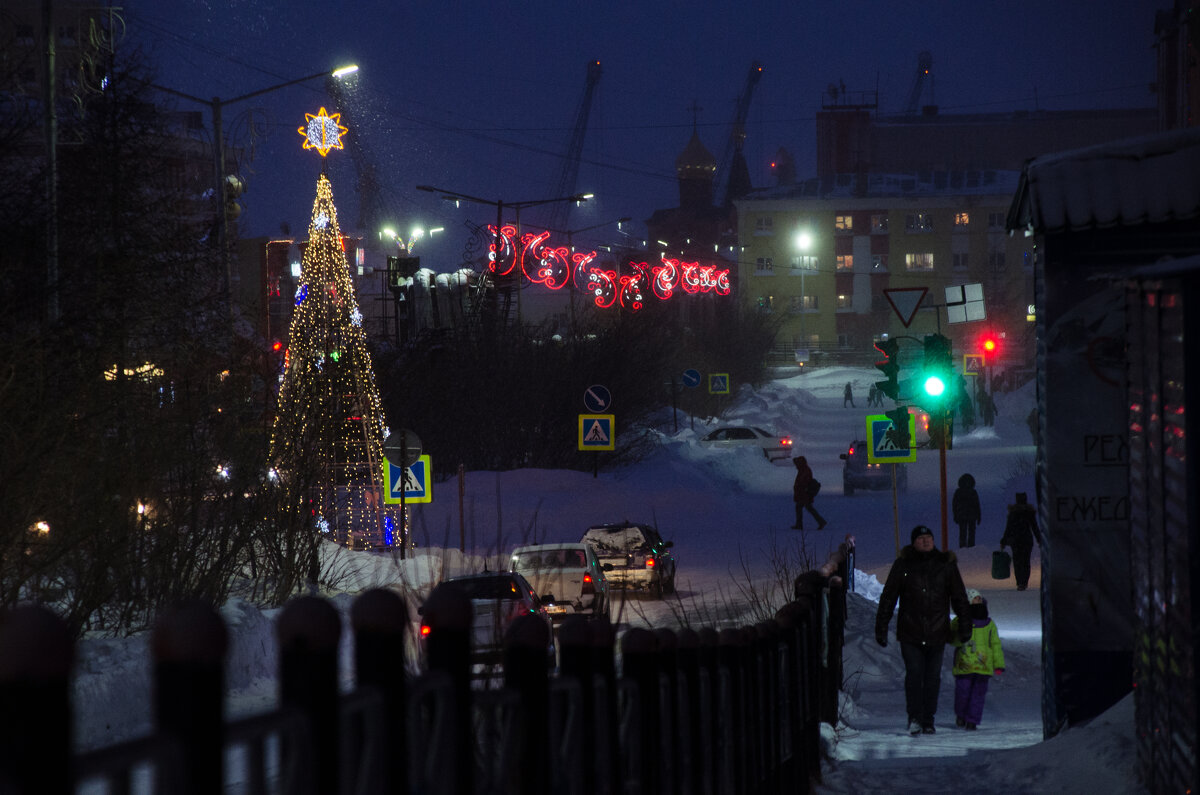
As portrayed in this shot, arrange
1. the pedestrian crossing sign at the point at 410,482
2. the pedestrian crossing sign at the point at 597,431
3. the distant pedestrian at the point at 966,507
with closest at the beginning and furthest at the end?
the pedestrian crossing sign at the point at 410,482, the distant pedestrian at the point at 966,507, the pedestrian crossing sign at the point at 597,431

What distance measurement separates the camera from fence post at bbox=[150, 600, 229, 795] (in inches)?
74.4

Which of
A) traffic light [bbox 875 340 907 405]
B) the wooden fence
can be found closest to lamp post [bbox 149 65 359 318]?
traffic light [bbox 875 340 907 405]

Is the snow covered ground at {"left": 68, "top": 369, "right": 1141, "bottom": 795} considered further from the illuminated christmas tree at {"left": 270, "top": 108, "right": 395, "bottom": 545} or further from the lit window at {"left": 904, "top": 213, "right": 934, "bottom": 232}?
the lit window at {"left": 904, "top": 213, "right": 934, "bottom": 232}

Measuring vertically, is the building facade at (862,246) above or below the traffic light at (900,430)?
above

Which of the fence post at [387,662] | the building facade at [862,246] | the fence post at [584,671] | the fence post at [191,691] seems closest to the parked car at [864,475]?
the fence post at [584,671]

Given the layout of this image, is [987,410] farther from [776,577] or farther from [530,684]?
[530,684]

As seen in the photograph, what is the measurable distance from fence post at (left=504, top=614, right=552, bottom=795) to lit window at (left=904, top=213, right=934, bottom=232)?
107634 mm

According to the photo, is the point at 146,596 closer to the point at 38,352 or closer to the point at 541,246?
the point at 38,352

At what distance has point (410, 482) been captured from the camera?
19406 mm

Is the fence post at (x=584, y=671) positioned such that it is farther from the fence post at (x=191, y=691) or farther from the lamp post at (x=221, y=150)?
the lamp post at (x=221, y=150)

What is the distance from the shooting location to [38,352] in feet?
34.7

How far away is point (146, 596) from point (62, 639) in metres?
10.8

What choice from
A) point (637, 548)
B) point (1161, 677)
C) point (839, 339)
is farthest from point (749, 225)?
point (1161, 677)

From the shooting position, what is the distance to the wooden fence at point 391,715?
1.71 m
